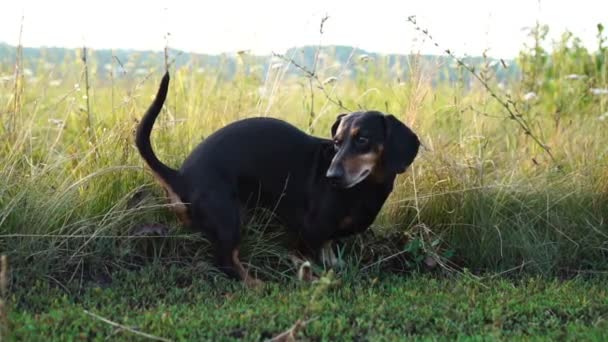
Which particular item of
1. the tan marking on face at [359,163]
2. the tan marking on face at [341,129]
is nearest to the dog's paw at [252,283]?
the tan marking on face at [359,163]

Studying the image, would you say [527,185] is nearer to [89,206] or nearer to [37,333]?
[89,206]

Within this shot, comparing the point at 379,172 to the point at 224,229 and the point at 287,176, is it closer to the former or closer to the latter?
the point at 287,176

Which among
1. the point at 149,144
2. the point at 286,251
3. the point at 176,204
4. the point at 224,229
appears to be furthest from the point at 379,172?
the point at 149,144

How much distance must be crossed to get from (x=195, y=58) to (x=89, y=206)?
10.5ft

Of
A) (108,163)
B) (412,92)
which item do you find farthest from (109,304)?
(412,92)

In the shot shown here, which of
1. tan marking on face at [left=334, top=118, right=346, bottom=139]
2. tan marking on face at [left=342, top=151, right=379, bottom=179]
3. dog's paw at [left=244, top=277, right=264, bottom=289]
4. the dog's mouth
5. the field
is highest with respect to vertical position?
tan marking on face at [left=334, top=118, right=346, bottom=139]

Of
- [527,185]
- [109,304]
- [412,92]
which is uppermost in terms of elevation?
[412,92]

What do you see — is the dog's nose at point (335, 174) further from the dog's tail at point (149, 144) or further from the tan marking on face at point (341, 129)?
the dog's tail at point (149, 144)

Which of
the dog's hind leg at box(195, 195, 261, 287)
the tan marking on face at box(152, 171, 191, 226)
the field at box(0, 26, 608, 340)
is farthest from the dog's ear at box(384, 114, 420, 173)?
the tan marking on face at box(152, 171, 191, 226)

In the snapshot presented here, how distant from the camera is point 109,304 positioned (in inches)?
175

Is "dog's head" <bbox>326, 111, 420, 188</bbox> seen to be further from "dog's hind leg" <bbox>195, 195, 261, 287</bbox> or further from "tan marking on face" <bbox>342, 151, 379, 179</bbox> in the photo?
"dog's hind leg" <bbox>195, 195, 261, 287</bbox>

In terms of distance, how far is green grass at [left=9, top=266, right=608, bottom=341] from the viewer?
13.1 ft

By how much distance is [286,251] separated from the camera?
17.4ft

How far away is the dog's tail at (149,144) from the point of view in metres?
4.86
